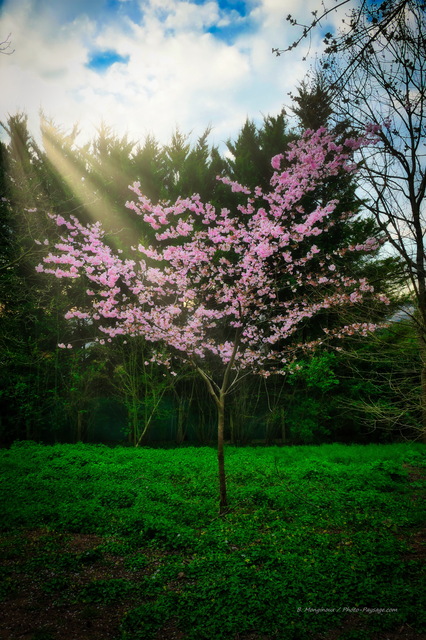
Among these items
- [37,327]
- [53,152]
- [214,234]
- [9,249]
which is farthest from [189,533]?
[53,152]

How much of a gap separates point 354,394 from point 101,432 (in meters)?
11.5

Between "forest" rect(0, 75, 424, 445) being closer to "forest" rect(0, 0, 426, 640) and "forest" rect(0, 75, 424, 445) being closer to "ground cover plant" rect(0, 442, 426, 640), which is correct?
"forest" rect(0, 0, 426, 640)

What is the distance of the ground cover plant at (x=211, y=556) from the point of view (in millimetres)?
2689

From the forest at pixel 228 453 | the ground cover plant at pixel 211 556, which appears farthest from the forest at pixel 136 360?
the ground cover plant at pixel 211 556

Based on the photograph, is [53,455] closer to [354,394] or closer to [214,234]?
[214,234]

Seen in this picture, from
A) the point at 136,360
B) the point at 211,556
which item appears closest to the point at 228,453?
the point at 136,360

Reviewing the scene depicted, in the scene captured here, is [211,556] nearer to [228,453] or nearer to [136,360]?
[228,453]

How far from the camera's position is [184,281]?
8.28 m

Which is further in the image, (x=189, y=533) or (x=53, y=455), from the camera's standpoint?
(x=53, y=455)

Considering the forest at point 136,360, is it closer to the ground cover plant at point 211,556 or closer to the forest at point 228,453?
the forest at point 228,453

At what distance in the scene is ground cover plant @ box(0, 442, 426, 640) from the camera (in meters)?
2.69

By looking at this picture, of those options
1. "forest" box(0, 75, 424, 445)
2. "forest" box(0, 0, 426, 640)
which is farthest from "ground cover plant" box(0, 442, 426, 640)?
"forest" box(0, 75, 424, 445)

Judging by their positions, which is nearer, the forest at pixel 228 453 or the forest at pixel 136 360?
the forest at pixel 228 453

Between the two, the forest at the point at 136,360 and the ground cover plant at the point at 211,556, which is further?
the forest at the point at 136,360
